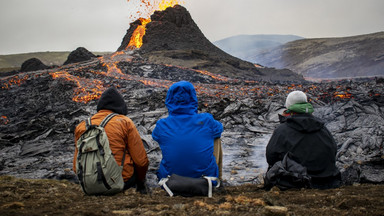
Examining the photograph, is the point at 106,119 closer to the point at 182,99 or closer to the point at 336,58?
the point at 182,99

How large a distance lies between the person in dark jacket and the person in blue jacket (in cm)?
96

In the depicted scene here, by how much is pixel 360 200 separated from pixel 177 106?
84.4 inches

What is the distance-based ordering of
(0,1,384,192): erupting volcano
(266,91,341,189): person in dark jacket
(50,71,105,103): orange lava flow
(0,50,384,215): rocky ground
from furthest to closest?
(50,71,105,103): orange lava flow → (0,1,384,192): erupting volcano → (266,91,341,189): person in dark jacket → (0,50,384,215): rocky ground

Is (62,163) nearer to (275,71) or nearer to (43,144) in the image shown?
(43,144)

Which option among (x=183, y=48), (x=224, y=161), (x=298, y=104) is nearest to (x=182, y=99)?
(x=298, y=104)

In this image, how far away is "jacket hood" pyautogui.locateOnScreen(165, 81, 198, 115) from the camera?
3664 millimetres

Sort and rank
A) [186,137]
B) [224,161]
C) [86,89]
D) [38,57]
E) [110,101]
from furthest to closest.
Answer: [38,57], [86,89], [224,161], [110,101], [186,137]

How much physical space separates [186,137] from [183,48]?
4102 cm

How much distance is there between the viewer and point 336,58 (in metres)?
59.7

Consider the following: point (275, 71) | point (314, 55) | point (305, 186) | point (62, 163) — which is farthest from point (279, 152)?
point (314, 55)

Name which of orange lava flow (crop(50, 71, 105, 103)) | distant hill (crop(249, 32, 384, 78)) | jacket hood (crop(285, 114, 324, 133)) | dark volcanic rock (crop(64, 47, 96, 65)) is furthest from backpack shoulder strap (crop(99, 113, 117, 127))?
distant hill (crop(249, 32, 384, 78))

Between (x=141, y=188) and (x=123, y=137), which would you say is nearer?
(x=123, y=137)

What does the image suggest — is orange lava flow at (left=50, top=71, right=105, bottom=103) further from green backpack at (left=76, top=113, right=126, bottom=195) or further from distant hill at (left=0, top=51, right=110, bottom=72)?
distant hill at (left=0, top=51, right=110, bottom=72)

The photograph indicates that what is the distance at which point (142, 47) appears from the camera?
4294cm
